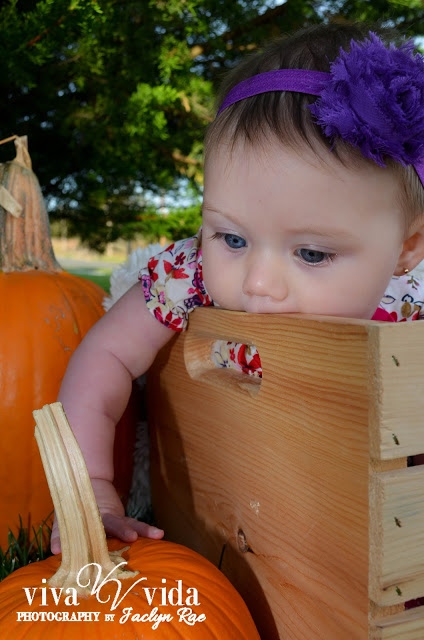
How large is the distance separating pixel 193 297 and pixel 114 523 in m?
0.41

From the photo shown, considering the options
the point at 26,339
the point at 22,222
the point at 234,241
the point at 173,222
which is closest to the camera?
the point at 234,241

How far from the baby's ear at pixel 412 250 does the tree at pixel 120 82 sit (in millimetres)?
1117

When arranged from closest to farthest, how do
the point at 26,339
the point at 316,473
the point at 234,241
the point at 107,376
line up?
the point at 316,473 → the point at 234,241 → the point at 107,376 → the point at 26,339

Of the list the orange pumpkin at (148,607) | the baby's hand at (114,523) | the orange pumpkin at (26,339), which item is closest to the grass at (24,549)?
the orange pumpkin at (26,339)

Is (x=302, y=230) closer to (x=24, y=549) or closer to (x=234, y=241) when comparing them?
(x=234, y=241)

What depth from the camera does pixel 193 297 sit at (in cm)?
111

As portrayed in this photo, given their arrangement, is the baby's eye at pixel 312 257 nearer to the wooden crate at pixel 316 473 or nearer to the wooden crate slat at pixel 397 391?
the wooden crate at pixel 316 473

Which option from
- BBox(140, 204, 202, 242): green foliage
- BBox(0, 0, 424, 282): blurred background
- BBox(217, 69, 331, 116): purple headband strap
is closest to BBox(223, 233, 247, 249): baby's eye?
BBox(217, 69, 331, 116): purple headband strap

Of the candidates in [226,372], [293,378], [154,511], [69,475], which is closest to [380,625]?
[293,378]

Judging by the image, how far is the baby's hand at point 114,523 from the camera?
0.90 m

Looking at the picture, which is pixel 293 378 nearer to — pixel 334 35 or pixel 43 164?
pixel 334 35

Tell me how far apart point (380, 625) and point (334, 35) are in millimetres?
861

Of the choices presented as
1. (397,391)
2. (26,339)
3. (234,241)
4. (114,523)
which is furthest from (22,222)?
(397,391)

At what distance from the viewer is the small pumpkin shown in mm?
705
